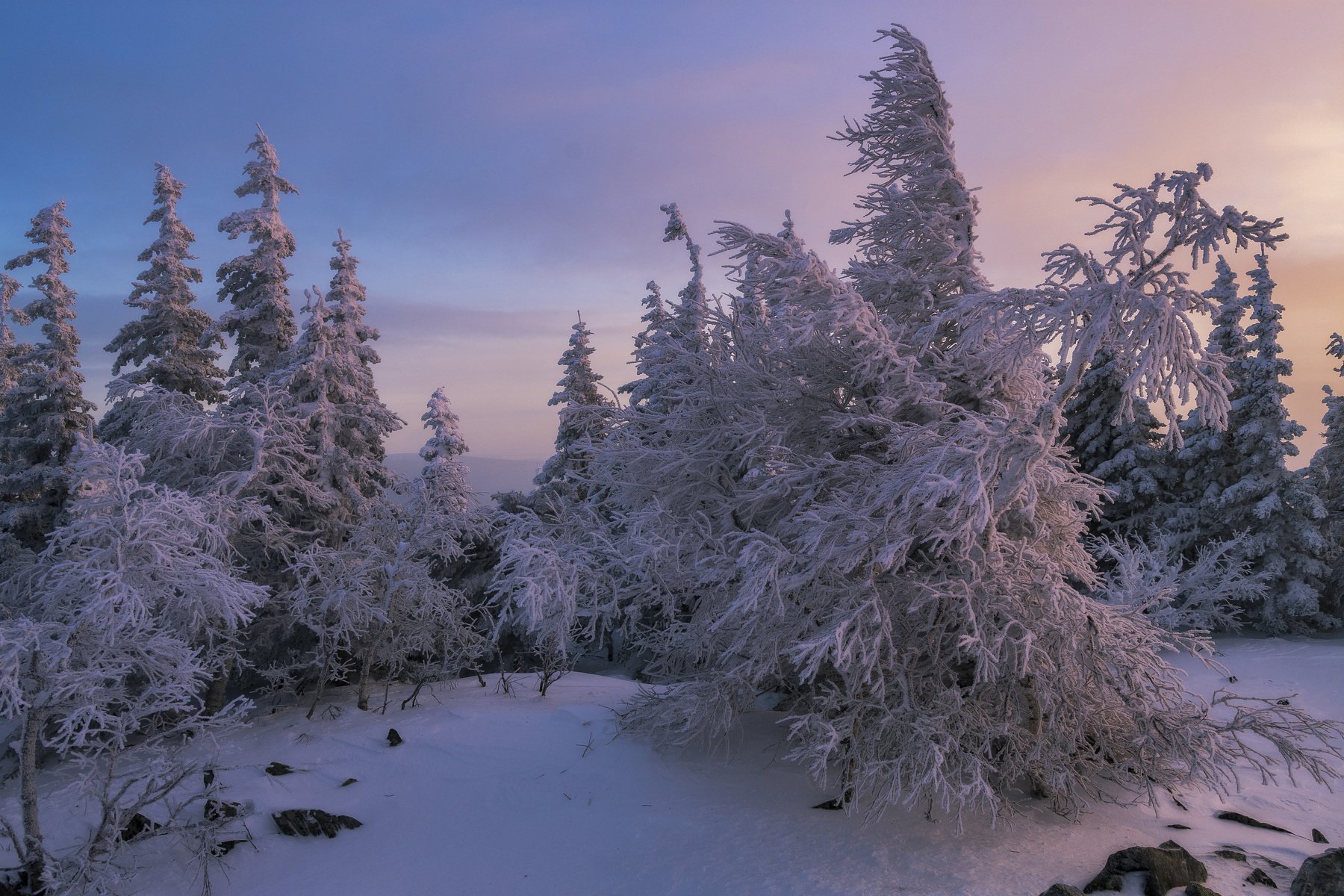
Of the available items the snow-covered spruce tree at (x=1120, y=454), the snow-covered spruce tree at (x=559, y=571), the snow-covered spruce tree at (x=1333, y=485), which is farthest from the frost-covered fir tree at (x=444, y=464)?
the snow-covered spruce tree at (x=1333, y=485)

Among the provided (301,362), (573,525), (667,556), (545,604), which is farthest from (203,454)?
(667,556)

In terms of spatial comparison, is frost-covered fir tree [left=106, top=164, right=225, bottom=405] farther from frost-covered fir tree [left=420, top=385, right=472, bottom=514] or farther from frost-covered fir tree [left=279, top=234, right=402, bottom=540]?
frost-covered fir tree [left=420, top=385, right=472, bottom=514]

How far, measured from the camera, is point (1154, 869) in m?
6.76

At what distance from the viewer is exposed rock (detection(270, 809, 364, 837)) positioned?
380 inches

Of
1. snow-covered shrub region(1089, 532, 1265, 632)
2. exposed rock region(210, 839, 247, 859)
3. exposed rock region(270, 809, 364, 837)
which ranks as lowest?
exposed rock region(210, 839, 247, 859)

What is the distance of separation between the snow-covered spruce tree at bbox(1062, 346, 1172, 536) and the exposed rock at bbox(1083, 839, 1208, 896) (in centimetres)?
1636

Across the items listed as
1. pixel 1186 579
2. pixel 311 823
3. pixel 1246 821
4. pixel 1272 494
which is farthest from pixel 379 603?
pixel 1272 494

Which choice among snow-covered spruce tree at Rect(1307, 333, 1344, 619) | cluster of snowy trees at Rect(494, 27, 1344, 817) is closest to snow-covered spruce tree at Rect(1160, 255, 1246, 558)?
snow-covered spruce tree at Rect(1307, 333, 1344, 619)

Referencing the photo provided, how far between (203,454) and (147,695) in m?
7.71

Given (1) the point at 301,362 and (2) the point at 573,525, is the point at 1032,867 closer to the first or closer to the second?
(2) the point at 573,525

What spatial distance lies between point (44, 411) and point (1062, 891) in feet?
75.8

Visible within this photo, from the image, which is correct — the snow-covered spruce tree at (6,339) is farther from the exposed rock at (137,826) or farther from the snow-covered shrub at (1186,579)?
the snow-covered shrub at (1186,579)

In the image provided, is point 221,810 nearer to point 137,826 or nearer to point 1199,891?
point 137,826

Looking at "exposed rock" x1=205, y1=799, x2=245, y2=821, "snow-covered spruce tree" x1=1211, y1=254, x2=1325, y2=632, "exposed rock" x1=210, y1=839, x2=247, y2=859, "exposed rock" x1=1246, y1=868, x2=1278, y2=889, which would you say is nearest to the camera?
"exposed rock" x1=1246, y1=868, x2=1278, y2=889
